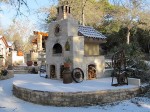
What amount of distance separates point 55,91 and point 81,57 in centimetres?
471

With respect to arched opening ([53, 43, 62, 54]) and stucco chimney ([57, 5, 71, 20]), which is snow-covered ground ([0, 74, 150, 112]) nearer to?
arched opening ([53, 43, 62, 54])

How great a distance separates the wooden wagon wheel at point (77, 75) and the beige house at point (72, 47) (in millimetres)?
365

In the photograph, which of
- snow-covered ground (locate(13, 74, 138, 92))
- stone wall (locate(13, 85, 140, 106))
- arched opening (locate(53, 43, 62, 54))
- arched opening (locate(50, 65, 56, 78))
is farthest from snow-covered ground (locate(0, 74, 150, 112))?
arched opening (locate(53, 43, 62, 54))

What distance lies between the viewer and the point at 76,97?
1171cm

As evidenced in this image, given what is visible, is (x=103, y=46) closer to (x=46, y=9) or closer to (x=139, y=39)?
(x=139, y=39)

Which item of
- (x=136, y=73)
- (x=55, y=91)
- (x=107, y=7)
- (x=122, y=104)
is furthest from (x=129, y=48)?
(x=107, y=7)

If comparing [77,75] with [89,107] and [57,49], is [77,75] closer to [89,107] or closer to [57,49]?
[57,49]

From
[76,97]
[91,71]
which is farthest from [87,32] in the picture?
[76,97]

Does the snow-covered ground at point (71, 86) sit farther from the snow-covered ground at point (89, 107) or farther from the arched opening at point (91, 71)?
the arched opening at point (91, 71)

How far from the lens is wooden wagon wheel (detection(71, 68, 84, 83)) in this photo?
15.1 m

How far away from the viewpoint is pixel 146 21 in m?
32.2

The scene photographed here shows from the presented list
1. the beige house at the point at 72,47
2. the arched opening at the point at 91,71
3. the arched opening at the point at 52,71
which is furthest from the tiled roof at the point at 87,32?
the arched opening at the point at 52,71

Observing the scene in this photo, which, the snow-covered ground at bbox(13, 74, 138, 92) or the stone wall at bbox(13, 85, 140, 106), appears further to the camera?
the snow-covered ground at bbox(13, 74, 138, 92)

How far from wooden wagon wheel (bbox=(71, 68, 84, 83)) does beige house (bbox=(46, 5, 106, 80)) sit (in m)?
0.37
